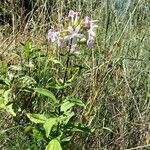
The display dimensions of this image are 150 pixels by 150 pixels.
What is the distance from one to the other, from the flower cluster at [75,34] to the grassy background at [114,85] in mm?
379

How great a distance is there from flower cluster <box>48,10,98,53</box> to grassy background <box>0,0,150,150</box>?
1.24ft

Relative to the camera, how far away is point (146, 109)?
2645 mm

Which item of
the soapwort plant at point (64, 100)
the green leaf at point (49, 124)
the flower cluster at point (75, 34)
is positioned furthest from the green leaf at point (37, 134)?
the flower cluster at point (75, 34)

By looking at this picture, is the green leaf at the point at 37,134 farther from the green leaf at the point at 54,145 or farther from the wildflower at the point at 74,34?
the wildflower at the point at 74,34

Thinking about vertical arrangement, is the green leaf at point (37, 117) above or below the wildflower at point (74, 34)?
below

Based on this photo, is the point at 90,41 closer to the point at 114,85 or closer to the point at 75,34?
the point at 75,34

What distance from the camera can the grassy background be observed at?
96.7 inches

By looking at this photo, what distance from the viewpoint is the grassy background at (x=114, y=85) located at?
246 cm

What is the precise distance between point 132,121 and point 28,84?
22.6 inches

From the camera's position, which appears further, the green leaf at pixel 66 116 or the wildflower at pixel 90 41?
the green leaf at pixel 66 116

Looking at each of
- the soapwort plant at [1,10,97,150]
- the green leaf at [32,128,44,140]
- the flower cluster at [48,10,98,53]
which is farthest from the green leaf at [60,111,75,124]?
the flower cluster at [48,10,98,53]

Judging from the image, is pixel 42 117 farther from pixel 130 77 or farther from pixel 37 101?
pixel 130 77

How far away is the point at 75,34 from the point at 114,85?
752mm

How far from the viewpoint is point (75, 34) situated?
2.02 m
